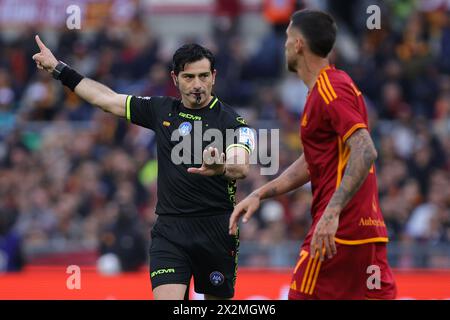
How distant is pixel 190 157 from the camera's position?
8539 mm

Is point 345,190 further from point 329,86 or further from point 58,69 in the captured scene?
point 58,69

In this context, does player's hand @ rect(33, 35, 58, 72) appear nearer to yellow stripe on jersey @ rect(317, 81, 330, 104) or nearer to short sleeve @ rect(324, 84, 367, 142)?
yellow stripe on jersey @ rect(317, 81, 330, 104)

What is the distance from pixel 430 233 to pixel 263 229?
7.10 feet

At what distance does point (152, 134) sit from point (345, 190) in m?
10.2

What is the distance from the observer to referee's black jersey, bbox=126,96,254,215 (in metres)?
8.48

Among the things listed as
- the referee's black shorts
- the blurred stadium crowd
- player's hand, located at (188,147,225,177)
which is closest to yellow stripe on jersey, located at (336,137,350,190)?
player's hand, located at (188,147,225,177)

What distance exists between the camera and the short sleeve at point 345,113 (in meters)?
6.87

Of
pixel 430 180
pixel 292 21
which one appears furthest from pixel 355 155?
pixel 430 180

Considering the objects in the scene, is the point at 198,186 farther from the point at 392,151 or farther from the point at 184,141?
the point at 392,151

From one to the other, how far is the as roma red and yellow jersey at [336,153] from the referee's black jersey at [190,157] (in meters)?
1.28

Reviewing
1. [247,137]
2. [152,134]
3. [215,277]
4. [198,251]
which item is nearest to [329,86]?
[247,137]

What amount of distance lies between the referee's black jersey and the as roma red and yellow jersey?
128 centimetres

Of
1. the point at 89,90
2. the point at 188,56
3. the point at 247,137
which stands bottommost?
the point at 247,137

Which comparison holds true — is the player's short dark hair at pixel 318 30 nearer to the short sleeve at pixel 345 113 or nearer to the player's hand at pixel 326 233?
the short sleeve at pixel 345 113
